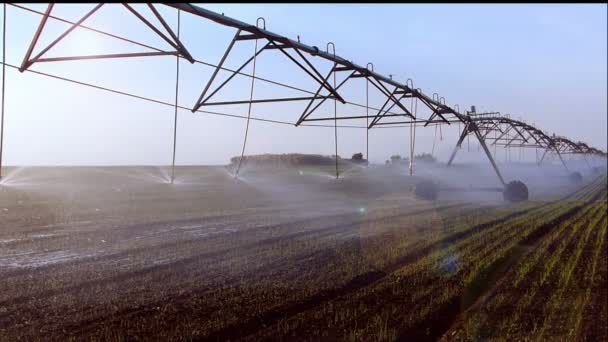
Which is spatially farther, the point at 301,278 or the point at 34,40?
the point at 301,278

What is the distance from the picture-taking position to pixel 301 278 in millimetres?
7730

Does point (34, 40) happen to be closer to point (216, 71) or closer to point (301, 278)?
point (216, 71)

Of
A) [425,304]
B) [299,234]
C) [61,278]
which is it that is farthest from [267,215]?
[425,304]

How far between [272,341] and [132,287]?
3074 millimetres

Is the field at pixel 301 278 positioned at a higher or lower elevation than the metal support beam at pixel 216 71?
lower

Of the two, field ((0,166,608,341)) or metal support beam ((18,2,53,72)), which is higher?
metal support beam ((18,2,53,72))

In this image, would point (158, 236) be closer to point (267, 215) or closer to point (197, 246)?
point (197, 246)

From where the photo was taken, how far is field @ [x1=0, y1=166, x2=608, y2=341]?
5590 mm

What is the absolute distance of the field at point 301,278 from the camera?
559 centimetres

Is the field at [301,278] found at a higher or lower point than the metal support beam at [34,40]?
lower

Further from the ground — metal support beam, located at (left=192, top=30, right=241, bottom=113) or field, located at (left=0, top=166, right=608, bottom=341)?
metal support beam, located at (left=192, top=30, right=241, bottom=113)

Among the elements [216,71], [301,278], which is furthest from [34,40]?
[301,278]

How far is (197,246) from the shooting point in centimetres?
1063

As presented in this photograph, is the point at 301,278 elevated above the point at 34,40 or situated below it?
below
